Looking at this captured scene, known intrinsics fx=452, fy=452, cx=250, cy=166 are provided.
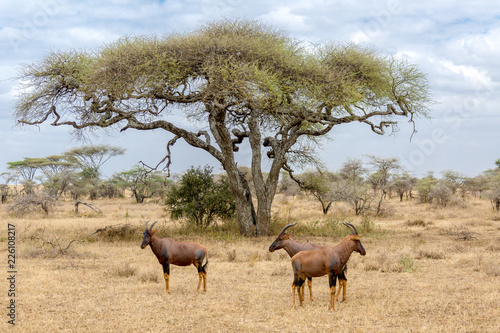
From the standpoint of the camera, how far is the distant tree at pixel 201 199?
728 inches

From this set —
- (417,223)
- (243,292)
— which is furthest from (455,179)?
(243,292)

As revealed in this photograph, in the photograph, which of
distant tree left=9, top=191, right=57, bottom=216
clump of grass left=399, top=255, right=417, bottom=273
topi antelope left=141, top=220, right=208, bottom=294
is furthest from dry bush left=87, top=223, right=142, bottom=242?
distant tree left=9, top=191, right=57, bottom=216

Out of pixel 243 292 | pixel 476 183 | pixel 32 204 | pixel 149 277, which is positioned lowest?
pixel 243 292

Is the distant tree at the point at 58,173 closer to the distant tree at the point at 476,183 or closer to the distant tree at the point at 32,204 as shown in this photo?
the distant tree at the point at 32,204

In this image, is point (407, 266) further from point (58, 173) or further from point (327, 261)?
point (58, 173)

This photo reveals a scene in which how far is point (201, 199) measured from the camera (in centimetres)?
1877

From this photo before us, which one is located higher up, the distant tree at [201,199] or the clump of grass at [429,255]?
the distant tree at [201,199]

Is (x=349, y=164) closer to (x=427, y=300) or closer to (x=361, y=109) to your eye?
(x=361, y=109)

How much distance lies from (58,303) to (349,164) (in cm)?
2643

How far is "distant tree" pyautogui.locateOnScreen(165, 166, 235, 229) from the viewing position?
18.5m

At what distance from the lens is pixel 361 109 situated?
58.5ft

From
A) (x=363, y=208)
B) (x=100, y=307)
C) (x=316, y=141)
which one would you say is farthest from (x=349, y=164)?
(x=100, y=307)

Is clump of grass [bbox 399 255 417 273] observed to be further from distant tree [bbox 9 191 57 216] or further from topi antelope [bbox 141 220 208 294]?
distant tree [bbox 9 191 57 216]

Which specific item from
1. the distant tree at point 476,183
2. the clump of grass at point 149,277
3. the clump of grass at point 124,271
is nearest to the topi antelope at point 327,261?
the clump of grass at point 149,277
